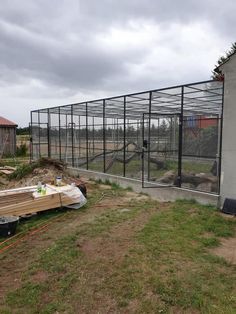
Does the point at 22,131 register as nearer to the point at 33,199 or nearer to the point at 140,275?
the point at 33,199

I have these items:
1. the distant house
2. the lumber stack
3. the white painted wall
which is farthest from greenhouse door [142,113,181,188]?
the distant house

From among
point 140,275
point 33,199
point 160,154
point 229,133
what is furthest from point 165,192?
point 140,275

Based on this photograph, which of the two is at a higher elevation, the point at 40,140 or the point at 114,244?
the point at 40,140

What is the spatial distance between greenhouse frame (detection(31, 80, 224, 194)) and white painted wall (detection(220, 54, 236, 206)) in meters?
0.27

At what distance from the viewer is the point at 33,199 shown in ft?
20.7

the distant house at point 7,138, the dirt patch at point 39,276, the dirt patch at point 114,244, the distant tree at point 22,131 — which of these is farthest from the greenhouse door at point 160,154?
the distant tree at point 22,131

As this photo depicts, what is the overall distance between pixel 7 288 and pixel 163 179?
5.63 metres

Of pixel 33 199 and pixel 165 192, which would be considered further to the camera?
pixel 165 192

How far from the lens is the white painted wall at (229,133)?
20.2 feet

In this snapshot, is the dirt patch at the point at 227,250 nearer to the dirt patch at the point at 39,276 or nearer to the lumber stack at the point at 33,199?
the dirt patch at the point at 39,276

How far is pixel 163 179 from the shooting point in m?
8.29

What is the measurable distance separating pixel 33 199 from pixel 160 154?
4.24 meters

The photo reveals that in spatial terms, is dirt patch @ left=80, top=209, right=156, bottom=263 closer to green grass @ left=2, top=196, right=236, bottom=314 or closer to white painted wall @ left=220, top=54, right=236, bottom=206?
green grass @ left=2, top=196, right=236, bottom=314

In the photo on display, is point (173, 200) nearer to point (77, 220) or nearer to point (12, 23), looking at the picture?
point (77, 220)
